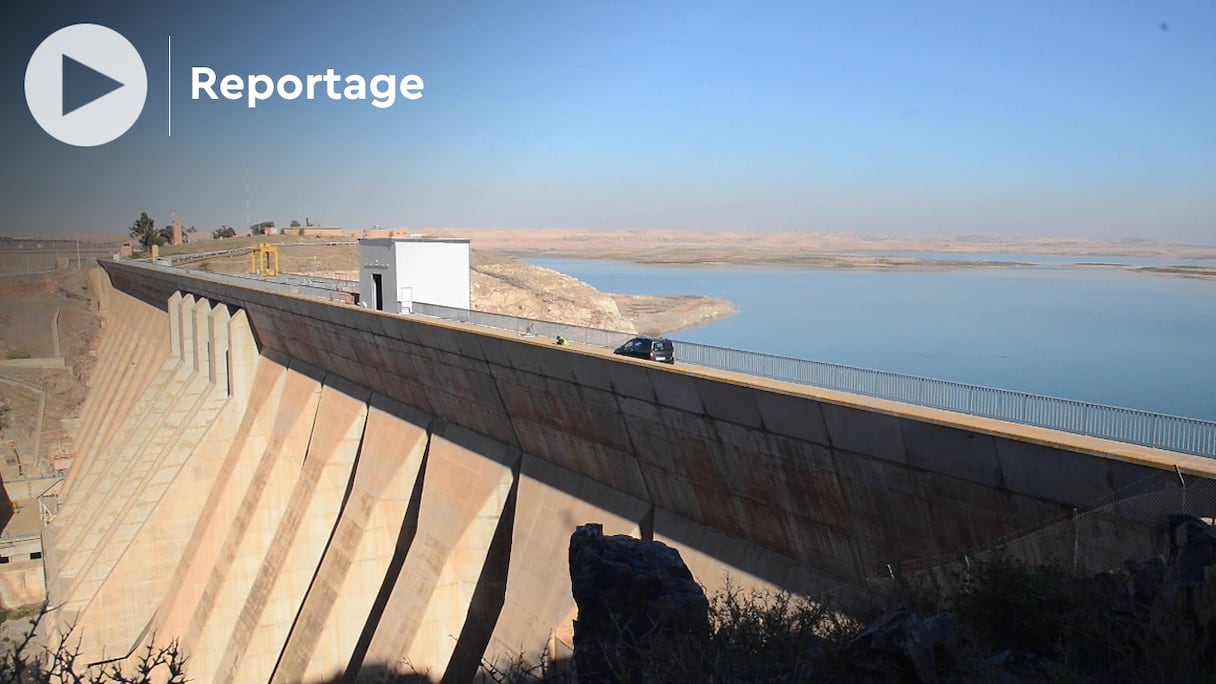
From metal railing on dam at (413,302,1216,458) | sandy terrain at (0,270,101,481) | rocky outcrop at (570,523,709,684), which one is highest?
metal railing on dam at (413,302,1216,458)

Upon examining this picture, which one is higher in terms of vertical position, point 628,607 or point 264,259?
point 264,259

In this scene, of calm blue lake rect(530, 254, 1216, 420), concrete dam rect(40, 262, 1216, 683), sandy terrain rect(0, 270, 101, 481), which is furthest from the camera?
sandy terrain rect(0, 270, 101, 481)

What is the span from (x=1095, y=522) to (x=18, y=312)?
249 feet

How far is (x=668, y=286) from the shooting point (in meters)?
72.9

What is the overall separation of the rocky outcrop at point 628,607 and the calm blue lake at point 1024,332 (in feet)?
38.2

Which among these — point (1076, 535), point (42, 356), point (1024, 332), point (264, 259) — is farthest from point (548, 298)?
point (42, 356)

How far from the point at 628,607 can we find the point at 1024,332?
25.0 m

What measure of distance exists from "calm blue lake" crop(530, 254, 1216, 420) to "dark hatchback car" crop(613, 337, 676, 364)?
7.13 meters

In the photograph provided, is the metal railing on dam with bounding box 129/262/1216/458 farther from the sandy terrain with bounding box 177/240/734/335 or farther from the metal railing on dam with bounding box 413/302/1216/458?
the sandy terrain with bounding box 177/240/734/335

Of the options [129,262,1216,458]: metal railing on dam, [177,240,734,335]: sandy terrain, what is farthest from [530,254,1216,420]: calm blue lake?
[129,262,1216,458]: metal railing on dam

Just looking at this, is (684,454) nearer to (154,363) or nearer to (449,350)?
(449,350)

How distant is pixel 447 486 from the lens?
57.3 feet

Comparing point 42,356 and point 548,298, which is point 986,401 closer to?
point 548,298

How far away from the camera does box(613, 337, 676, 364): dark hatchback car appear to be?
14.4m
